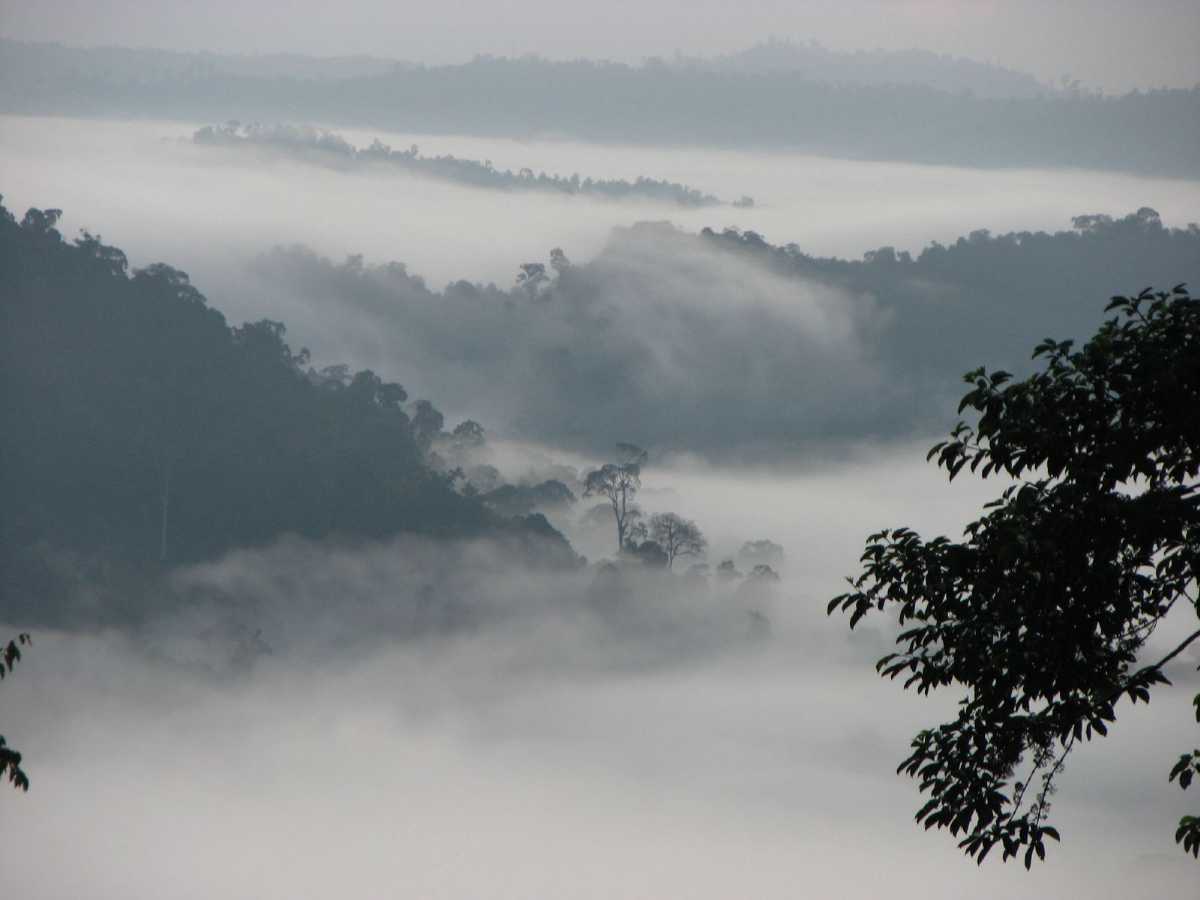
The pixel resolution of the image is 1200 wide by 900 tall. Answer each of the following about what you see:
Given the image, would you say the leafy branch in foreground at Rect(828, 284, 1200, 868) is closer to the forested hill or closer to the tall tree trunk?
the forested hill

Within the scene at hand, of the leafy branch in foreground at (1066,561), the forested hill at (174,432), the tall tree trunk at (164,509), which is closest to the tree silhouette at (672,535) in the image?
the forested hill at (174,432)

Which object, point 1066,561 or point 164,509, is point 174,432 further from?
point 1066,561

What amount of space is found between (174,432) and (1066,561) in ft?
330

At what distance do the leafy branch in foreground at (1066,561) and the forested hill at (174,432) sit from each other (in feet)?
300

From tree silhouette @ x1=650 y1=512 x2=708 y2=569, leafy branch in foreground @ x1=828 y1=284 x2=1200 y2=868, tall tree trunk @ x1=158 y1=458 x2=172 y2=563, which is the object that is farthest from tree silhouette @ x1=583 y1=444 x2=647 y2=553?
leafy branch in foreground @ x1=828 y1=284 x2=1200 y2=868

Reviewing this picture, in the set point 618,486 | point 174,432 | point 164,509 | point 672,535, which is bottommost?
point 672,535

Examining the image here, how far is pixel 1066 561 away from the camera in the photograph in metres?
9.48

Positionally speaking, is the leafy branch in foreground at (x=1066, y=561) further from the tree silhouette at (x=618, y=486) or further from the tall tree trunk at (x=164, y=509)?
the tall tree trunk at (x=164, y=509)

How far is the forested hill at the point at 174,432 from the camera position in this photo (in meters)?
102

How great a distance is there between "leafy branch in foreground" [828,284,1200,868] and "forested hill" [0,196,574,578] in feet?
300

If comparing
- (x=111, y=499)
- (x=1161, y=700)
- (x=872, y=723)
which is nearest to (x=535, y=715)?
(x=872, y=723)

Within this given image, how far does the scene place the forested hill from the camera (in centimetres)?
10238

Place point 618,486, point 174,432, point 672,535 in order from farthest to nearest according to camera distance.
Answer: point 618,486, point 672,535, point 174,432

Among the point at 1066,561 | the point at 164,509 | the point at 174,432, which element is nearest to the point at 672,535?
the point at 174,432
